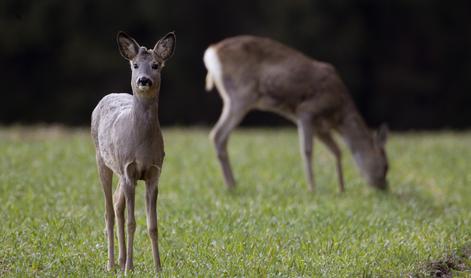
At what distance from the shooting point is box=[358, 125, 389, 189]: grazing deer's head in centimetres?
997

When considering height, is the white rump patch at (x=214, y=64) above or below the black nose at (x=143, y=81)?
below

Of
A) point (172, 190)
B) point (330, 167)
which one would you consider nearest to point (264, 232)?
point (172, 190)

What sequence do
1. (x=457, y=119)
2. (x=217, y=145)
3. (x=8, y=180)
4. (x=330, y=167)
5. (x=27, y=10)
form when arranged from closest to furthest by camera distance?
1. (x=8, y=180)
2. (x=217, y=145)
3. (x=330, y=167)
4. (x=27, y=10)
5. (x=457, y=119)

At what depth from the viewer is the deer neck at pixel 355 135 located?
10.1 metres

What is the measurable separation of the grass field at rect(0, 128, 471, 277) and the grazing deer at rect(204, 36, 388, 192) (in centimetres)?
39

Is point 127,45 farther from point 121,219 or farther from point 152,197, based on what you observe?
point 121,219

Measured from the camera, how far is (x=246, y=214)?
784 centimetres

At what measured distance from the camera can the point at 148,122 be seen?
5.46 m

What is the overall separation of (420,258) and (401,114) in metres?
17.0

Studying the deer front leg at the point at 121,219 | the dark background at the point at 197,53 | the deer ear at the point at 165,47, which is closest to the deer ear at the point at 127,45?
the deer ear at the point at 165,47

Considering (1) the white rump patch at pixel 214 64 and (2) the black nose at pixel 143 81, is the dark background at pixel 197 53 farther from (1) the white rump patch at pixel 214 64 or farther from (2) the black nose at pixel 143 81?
(2) the black nose at pixel 143 81

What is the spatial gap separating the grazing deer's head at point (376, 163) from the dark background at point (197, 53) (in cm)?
1102

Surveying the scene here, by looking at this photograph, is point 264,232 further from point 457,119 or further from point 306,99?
point 457,119

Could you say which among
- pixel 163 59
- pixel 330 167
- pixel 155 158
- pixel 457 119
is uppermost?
pixel 163 59
